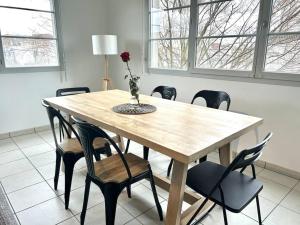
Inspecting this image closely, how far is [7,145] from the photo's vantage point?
3258 millimetres

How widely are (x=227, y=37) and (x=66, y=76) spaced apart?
8.83 ft

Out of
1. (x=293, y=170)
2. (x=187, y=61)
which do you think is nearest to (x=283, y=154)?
(x=293, y=170)

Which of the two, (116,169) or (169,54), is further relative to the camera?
(169,54)

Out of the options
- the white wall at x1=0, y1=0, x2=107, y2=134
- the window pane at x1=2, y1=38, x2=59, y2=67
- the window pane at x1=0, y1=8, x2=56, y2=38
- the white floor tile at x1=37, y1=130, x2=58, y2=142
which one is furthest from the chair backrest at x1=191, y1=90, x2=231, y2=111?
the window pane at x1=0, y1=8, x2=56, y2=38

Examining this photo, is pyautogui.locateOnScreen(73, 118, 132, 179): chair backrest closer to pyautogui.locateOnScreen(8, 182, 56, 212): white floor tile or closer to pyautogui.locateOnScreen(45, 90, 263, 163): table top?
pyautogui.locateOnScreen(45, 90, 263, 163): table top

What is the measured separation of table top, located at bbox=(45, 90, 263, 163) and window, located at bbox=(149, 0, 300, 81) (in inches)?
39.4

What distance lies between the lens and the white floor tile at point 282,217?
71.5 inches

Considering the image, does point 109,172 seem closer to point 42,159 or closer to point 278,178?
point 42,159

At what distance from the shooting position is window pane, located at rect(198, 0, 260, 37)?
101 inches

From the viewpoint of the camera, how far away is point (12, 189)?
222 cm

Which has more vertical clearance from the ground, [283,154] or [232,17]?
[232,17]

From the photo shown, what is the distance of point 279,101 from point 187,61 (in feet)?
4.34

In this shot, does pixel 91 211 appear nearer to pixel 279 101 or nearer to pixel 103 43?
pixel 279 101

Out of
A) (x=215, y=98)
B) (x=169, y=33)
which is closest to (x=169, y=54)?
(x=169, y=33)
